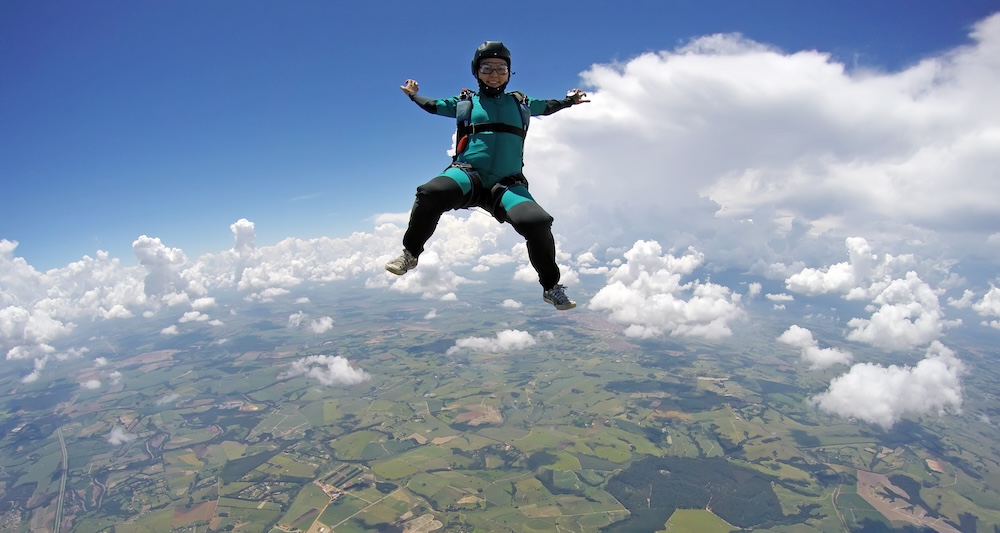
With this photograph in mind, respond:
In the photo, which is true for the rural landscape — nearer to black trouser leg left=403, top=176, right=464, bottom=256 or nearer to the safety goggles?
black trouser leg left=403, top=176, right=464, bottom=256

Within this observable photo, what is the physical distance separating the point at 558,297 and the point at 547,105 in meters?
3.25

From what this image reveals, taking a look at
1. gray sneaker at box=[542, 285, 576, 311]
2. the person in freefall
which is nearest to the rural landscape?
gray sneaker at box=[542, 285, 576, 311]

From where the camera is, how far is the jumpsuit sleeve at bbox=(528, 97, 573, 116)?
6422mm

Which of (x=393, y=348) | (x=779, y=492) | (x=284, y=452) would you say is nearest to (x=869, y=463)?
(x=779, y=492)

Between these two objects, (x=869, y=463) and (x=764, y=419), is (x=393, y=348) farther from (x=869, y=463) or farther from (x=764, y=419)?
(x=869, y=463)

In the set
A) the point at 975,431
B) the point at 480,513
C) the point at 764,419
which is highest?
the point at 480,513

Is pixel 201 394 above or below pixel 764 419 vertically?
above

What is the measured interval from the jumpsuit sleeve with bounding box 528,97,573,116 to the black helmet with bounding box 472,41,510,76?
0.98 meters

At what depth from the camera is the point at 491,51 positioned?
542 cm

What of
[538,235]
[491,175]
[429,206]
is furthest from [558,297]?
[429,206]

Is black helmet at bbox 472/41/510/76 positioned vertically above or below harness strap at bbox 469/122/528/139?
above

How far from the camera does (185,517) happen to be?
67.9 metres

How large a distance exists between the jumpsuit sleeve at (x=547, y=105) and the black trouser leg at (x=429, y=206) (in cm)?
232

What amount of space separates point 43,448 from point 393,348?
11158 centimetres
